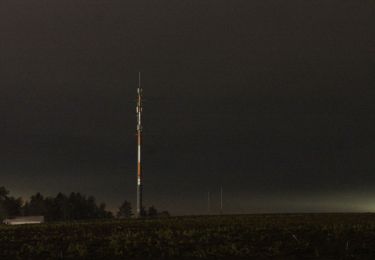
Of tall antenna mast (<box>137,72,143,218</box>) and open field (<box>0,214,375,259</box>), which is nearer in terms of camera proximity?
open field (<box>0,214,375,259</box>)

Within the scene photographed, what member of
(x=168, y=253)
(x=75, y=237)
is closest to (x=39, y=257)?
(x=168, y=253)

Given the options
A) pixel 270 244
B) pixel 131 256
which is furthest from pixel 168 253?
pixel 270 244

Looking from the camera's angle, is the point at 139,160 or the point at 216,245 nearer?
the point at 216,245

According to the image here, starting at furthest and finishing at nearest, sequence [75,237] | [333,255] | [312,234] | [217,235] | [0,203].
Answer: [0,203] < [75,237] < [217,235] < [312,234] < [333,255]

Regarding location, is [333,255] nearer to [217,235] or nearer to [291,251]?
[291,251]

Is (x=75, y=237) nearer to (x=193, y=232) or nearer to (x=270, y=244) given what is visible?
(x=193, y=232)

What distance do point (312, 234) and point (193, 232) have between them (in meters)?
7.56

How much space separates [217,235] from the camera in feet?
128

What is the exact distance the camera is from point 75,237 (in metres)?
42.8

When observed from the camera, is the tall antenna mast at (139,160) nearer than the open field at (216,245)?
No

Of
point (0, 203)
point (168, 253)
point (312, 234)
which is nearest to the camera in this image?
point (168, 253)

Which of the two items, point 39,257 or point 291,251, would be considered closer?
point 291,251

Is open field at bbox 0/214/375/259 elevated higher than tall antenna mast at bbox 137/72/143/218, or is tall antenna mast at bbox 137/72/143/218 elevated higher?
tall antenna mast at bbox 137/72/143/218

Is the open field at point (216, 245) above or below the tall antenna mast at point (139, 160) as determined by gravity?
below
